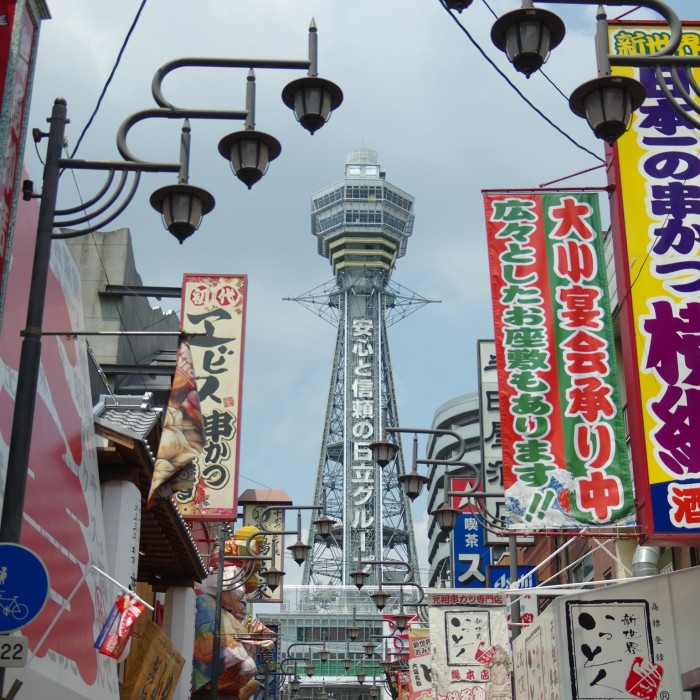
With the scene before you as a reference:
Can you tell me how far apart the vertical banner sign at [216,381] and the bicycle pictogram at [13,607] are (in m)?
15.4

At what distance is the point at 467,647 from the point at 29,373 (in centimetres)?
1431

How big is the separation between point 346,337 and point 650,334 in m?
136

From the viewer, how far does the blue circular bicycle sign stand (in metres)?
8.67

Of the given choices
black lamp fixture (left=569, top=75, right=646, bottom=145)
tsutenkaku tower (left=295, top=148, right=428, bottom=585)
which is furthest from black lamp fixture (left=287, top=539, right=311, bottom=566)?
tsutenkaku tower (left=295, top=148, right=428, bottom=585)

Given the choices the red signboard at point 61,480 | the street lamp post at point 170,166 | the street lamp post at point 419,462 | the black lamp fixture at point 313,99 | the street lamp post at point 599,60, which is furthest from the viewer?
the street lamp post at point 419,462

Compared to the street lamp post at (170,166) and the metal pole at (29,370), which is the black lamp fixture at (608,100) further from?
the metal pole at (29,370)

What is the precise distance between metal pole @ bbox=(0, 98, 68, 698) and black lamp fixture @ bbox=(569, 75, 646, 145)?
500 cm

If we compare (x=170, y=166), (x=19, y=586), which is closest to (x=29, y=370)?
(x=19, y=586)

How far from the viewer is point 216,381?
26.0m

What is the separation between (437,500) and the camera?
118938mm

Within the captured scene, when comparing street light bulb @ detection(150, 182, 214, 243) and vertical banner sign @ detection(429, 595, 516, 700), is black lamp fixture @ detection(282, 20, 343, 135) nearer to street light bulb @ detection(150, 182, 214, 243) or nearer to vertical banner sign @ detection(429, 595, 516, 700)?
street light bulb @ detection(150, 182, 214, 243)

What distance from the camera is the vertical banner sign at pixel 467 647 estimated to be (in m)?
21.4

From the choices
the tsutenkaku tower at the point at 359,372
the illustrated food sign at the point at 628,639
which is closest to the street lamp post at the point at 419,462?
the illustrated food sign at the point at 628,639

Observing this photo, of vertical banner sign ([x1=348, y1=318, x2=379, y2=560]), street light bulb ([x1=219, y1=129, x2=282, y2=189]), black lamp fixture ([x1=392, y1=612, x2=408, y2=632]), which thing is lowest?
black lamp fixture ([x1=392, y1=612, x2=408, y2=632])
